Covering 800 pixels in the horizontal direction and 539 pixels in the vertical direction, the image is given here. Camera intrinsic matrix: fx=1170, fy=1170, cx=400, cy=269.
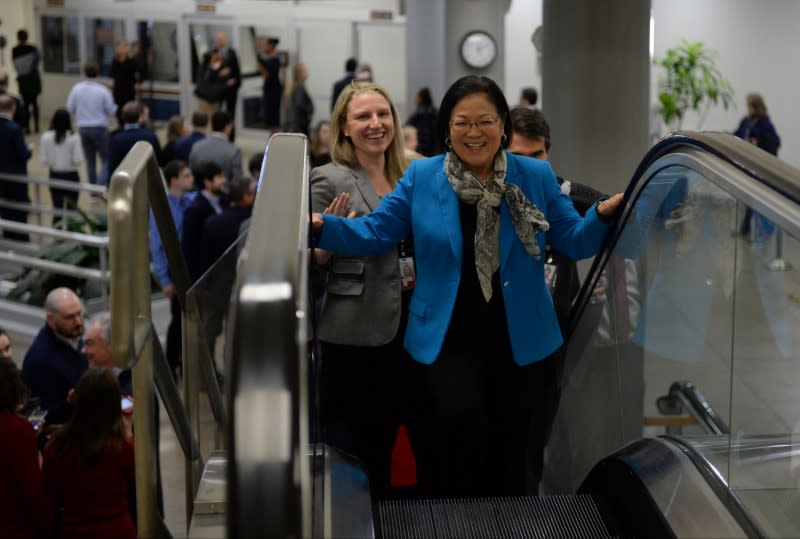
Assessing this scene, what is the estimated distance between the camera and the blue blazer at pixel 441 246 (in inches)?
152

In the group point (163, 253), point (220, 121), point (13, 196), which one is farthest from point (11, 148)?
point (163, 253)

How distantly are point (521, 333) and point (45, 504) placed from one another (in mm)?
2058

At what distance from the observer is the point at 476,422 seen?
4.04m

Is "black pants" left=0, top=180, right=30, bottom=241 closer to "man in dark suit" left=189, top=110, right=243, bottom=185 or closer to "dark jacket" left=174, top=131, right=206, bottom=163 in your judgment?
"dark jacket" left=174, top=131, right=206, bottom=163

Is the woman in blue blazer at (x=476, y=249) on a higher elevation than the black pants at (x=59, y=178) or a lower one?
higher

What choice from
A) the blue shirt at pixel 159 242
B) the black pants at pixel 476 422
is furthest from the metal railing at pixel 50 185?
the black pants at pixel 476 422

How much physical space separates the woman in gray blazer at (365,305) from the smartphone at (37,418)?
2.03m

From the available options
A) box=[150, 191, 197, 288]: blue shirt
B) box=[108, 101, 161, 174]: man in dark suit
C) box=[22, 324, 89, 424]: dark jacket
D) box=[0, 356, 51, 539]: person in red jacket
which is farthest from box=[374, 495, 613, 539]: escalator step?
box=[108, 101, 161, 174]: man in dark suit

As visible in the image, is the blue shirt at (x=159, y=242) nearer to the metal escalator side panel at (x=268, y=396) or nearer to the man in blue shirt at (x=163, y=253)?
the man in blue shirt at (x=163, y=253)

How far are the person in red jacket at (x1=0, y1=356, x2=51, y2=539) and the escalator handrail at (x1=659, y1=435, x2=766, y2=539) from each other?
258cm

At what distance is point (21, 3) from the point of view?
23047 millimetres

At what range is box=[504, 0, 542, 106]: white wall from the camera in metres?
19.3

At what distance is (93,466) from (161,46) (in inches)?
755

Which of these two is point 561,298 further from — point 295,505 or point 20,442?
point 295,505
